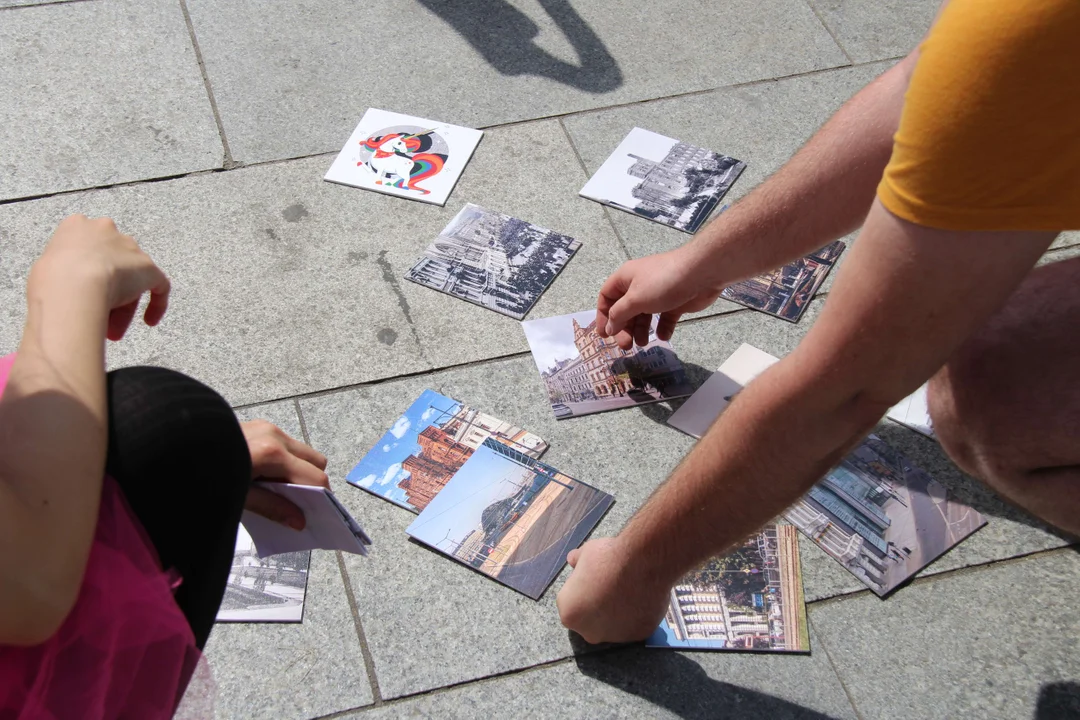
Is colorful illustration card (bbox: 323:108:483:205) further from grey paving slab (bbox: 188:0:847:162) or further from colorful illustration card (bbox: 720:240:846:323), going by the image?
colorful illustration card (bbox: 720:240:846:323)

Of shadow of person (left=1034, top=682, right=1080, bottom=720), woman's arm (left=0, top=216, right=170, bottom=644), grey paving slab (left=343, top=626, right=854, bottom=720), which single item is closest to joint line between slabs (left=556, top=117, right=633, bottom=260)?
grey paving slab (left=343, top=626, right=854, bottom=720)

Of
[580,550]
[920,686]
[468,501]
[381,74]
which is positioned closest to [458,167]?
[381,74]

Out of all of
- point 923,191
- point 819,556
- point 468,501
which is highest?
point 923,191

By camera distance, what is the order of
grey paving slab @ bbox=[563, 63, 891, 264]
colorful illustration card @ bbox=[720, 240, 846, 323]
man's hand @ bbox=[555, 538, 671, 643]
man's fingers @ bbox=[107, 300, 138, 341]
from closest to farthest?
man's fingers @ bbox=[107, 300, 138, 341]
man's hand @ bbox=[555, 538, 671, 643]
colorful illustration card @ bbox=[720, 240, 846, 323]
grey paving slab @ bbox=[563, 63, 891, 264]

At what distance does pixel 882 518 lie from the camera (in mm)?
2209

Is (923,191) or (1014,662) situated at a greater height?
(923,191)

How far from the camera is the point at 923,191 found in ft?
4.01

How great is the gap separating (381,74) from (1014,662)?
8.47ft

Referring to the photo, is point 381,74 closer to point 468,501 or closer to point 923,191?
point 468,501

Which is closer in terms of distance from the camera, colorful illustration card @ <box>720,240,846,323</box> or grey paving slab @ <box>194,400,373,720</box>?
grey paving slab @ <box>194,400,373,720</box>

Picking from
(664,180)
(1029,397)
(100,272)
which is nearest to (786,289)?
(664,180)

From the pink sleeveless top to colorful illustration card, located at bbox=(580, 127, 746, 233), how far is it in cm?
192

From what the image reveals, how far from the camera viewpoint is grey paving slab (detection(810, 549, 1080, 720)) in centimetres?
192

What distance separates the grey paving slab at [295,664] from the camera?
74.0 inches
